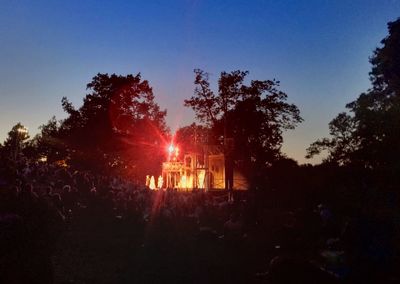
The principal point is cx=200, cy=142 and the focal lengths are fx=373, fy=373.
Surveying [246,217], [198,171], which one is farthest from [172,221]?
[198,171]

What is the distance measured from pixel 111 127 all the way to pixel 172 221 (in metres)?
24.4

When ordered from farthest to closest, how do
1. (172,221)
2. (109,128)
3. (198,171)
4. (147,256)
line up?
(109,128), (198,171), (172,221), (147,256)

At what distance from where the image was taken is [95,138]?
3769 cm

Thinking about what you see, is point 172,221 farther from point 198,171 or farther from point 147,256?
point 198,171

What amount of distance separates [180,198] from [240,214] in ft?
11.0

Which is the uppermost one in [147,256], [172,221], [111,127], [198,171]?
[111,127]

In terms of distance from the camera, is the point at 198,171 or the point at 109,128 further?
the point at 109,128

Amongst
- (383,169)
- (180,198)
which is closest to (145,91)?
(180,198)

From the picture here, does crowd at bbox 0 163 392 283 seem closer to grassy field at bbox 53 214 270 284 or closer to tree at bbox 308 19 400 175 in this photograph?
grassy field at bbox 53 214 270 284

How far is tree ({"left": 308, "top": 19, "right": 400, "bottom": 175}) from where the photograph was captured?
69.8 ft

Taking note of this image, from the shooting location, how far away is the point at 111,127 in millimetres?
38844

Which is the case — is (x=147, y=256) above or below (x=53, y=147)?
below

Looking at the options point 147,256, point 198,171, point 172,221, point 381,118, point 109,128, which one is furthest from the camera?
point 109,128

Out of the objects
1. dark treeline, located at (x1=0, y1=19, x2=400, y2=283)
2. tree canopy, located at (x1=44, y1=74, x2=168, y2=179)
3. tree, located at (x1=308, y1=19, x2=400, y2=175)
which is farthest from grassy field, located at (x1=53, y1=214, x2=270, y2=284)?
tree canopy, located at (x1=44, y1=74, x2=168, y2=179)
